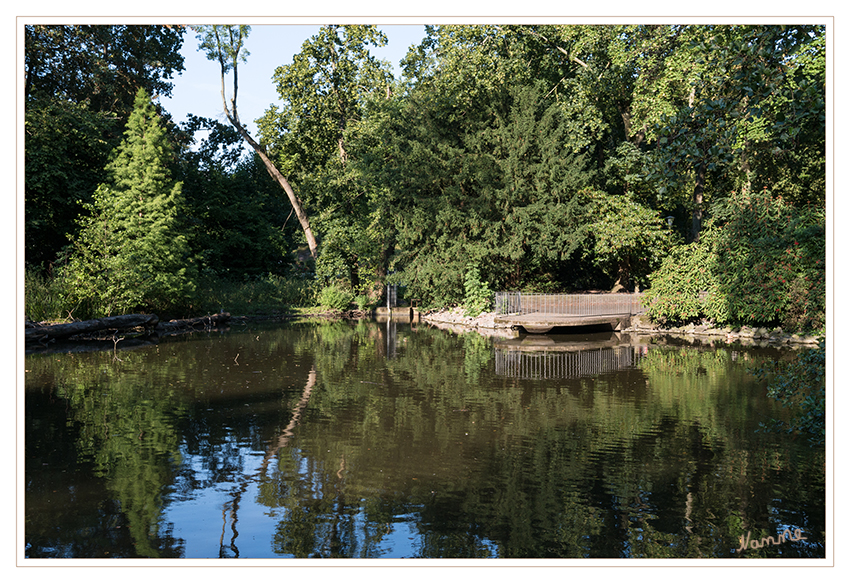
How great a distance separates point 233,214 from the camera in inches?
1679

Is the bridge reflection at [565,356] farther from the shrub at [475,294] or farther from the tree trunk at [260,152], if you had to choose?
the tree trunk at [260,152]

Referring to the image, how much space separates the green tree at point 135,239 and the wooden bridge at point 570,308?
1430 centimetres

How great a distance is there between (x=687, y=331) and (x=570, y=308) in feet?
15.2

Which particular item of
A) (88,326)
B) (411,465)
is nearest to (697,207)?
(88,326)

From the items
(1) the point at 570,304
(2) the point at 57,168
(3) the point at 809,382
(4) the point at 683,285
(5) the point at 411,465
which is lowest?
(5) the point at 411,465

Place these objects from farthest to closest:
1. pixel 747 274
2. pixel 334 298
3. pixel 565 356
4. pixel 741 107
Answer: pixel 334 298 < pixel 747 274 < pixel 565 356 < pixel 741 107

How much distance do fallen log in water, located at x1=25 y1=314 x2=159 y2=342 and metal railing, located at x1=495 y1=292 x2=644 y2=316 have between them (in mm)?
14382

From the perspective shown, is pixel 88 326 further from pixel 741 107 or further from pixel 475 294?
pixel 741 107

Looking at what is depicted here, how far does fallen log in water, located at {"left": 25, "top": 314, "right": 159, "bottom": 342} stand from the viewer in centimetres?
2056

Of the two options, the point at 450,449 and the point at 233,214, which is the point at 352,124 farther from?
the point at 450,449

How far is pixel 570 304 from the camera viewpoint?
2728cm
